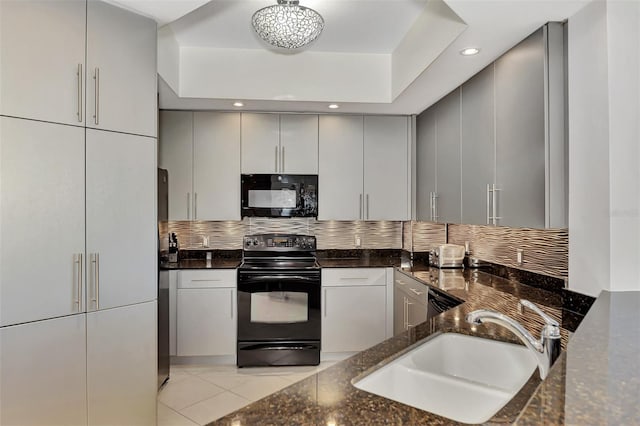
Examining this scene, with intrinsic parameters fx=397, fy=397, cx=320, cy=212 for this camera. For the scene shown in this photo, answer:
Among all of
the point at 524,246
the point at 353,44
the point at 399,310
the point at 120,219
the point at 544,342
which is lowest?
the point at 399,310

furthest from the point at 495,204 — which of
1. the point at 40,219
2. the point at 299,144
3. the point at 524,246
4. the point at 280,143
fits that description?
the point at 40,219

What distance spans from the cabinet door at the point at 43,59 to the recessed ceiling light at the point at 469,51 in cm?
201

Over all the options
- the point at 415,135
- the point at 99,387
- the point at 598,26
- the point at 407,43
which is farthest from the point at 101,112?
the point at 415,135

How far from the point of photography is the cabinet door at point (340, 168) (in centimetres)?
384

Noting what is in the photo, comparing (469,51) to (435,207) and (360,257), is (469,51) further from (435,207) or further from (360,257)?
(360,257)

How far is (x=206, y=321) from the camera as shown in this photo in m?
3.50

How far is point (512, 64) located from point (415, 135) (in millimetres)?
1675

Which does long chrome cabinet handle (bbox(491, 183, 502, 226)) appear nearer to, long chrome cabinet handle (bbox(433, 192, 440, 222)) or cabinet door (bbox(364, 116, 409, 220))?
long chrome cabinet handle (bbox(433, 192, 440, 222))

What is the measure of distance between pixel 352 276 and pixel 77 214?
7.65 feet

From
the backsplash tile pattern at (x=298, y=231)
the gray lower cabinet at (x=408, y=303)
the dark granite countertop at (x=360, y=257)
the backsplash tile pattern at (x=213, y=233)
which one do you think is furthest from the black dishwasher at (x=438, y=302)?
the backsplash tile pattern at (x=213, y=233)

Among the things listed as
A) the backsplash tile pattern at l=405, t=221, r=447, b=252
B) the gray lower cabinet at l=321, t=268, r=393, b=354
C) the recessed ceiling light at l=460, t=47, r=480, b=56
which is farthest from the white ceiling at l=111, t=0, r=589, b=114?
the gray lower cabinet at l=321, t=268, r=393, b=354

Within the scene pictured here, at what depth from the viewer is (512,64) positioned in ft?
7.27

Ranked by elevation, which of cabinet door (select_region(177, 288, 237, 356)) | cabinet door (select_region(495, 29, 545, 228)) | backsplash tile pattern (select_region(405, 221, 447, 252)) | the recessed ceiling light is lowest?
cabinet door (select_region(177, 288, 237, 356))

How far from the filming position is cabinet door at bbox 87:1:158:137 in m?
1.99
